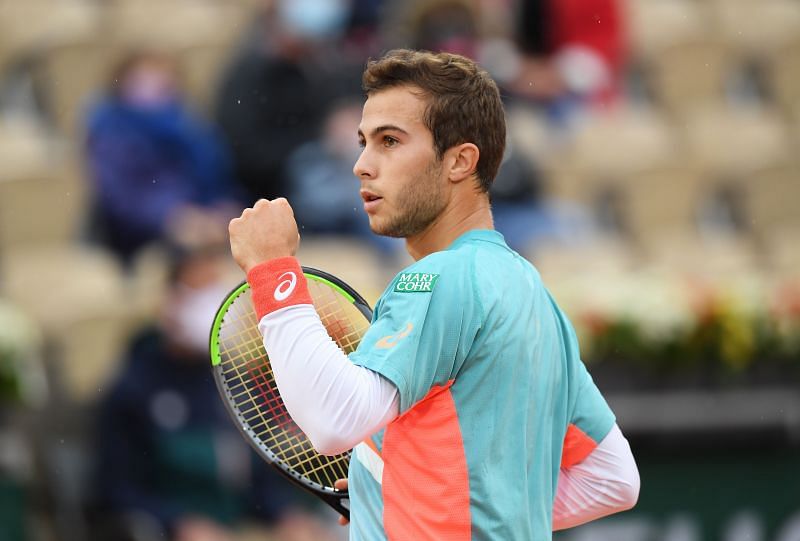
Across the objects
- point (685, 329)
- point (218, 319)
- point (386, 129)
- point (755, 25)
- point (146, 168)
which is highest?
point (755, 25)

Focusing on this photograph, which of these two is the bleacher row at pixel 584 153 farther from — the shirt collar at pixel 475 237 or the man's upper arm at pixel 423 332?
the man's upper arm at pixel 423 332

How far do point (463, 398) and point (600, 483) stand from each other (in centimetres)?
53

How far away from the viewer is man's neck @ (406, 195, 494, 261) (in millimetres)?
2672

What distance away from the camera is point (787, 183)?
348 inches

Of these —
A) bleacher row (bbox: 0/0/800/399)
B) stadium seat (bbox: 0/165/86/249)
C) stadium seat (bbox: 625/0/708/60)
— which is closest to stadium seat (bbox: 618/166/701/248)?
bleacher row (bbox: 0/0/800/399)

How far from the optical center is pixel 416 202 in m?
2.62

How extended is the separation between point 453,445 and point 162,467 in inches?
132

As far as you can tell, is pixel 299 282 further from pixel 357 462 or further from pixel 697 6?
pixel 697 6

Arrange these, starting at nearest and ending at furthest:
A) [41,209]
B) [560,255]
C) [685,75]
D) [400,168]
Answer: [400,168] < [41,209] < [560,255] < [685,75]

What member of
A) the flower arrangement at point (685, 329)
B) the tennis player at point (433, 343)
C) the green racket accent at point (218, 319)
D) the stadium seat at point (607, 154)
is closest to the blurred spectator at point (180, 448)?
the flower arrangement at point (685, 329)

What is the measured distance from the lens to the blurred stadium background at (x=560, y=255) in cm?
589

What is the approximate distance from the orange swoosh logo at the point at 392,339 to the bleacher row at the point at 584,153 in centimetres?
354

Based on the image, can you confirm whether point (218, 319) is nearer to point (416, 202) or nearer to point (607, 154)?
point (416, 202)

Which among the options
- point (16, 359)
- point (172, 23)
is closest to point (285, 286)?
point (16, 359)
